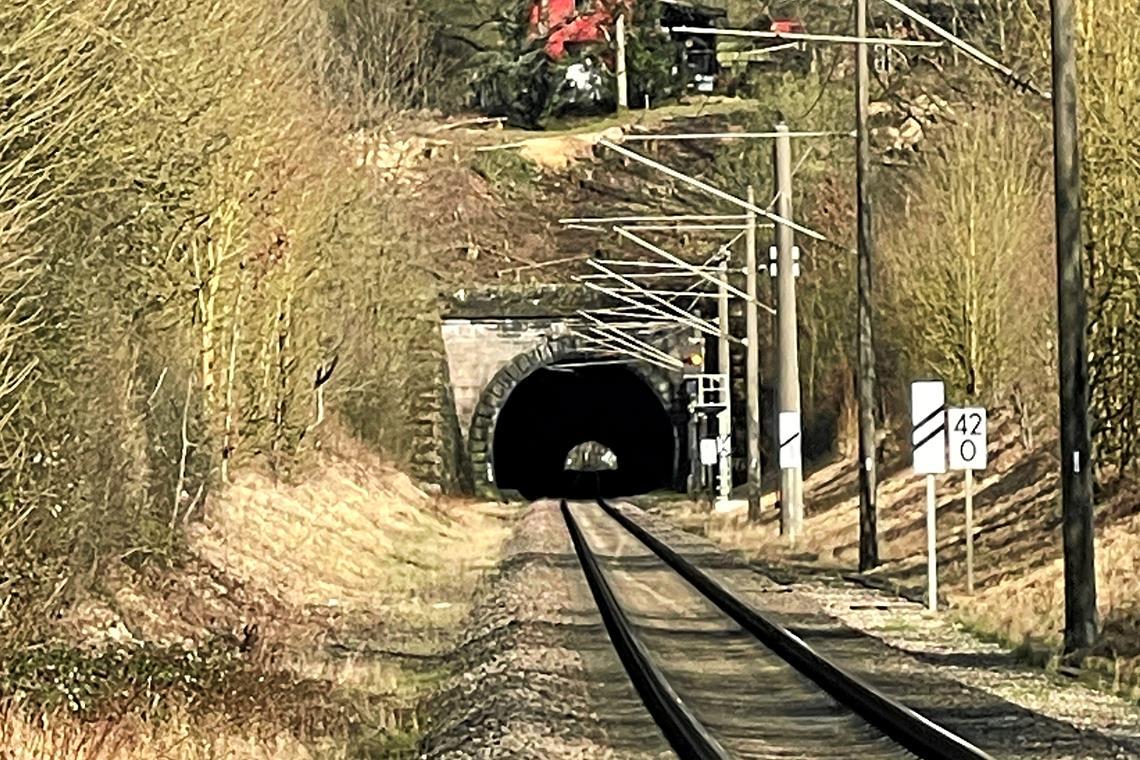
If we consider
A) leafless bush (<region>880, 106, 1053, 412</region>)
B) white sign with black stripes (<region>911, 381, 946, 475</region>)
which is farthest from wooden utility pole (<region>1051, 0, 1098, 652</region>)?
leafless bush (<region>880, 106, 1053, 412</region>)

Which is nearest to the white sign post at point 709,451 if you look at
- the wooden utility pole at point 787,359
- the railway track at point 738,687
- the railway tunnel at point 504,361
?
the railway tunnel at point 504,361

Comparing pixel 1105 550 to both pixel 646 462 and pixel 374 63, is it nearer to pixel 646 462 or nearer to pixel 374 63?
pixel 374 63

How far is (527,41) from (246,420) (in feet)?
206

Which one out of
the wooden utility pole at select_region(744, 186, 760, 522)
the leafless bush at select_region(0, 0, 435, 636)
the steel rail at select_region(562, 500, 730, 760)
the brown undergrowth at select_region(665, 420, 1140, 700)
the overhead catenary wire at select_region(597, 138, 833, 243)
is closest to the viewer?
the steel rail at select_region(562, 500, 730, 760)

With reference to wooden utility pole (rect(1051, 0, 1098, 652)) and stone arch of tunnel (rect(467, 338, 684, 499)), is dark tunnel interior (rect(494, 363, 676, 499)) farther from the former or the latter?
wooden utility pole (rect(1051, 0, 1098, 652))

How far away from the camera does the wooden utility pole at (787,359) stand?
38.1m

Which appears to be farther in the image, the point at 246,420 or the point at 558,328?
the point at 558,328

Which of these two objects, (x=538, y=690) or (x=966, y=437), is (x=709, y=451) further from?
(x=538, y=690)

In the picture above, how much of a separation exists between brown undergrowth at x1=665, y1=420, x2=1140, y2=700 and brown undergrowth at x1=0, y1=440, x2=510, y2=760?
18.3ft

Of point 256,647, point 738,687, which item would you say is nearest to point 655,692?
point 738,687

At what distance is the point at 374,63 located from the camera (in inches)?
2074

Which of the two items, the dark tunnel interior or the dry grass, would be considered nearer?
the dry grass

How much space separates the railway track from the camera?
51.0 feet

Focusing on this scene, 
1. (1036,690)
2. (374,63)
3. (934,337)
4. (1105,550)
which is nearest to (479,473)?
(374,63)
